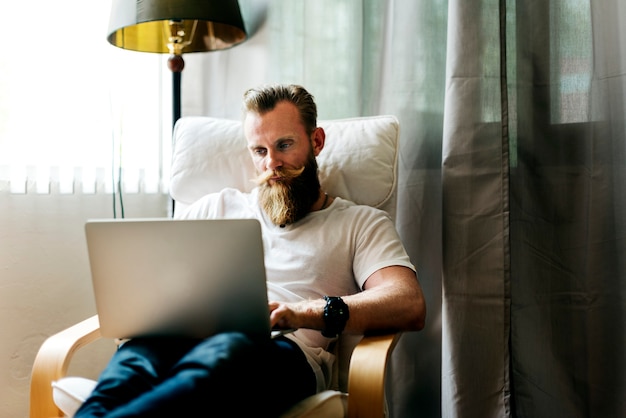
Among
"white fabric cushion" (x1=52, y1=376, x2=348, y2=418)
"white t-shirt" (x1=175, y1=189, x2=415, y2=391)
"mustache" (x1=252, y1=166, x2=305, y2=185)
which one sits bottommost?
"white fabric cushion" (x1=52, y1=376, x2=348, y2=418)

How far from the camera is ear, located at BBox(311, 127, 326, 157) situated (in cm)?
153

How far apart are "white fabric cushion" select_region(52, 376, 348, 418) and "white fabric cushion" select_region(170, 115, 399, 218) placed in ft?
2.06

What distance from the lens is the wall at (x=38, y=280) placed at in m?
1.73

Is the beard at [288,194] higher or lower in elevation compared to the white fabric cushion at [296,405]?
higher

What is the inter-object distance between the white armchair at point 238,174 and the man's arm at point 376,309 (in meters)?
0.04

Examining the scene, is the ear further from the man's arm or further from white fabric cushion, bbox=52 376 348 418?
white fabric cushion, bbox=52 376 348 418

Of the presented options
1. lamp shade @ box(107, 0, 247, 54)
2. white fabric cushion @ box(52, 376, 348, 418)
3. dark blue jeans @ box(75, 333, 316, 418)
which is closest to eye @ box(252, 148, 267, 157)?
lamp shade @ box(107, 0, 247, 54)

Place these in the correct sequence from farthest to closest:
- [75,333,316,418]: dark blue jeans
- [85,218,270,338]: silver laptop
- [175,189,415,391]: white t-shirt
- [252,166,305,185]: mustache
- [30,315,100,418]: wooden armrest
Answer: [252,166,305,185]: mustache, [175,189,415,391]: white t-shirt, [30,315,100,418]: wooden armrest, [85,218,270,338]: silver laptop, [75,333,316,418]: dark blue jeans

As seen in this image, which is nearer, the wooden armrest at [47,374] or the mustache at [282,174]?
the wooden armrest at [47,374]

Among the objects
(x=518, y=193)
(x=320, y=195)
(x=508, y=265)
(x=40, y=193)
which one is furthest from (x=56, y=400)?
(x=518, y=193)

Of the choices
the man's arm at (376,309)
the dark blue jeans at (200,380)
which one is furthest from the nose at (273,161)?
the dark blue jeans at (200,380)

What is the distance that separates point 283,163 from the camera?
147cm

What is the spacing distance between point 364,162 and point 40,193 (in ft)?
3.26

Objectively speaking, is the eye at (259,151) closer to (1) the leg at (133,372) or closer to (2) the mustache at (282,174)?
(2) the mustache at (282,174)
